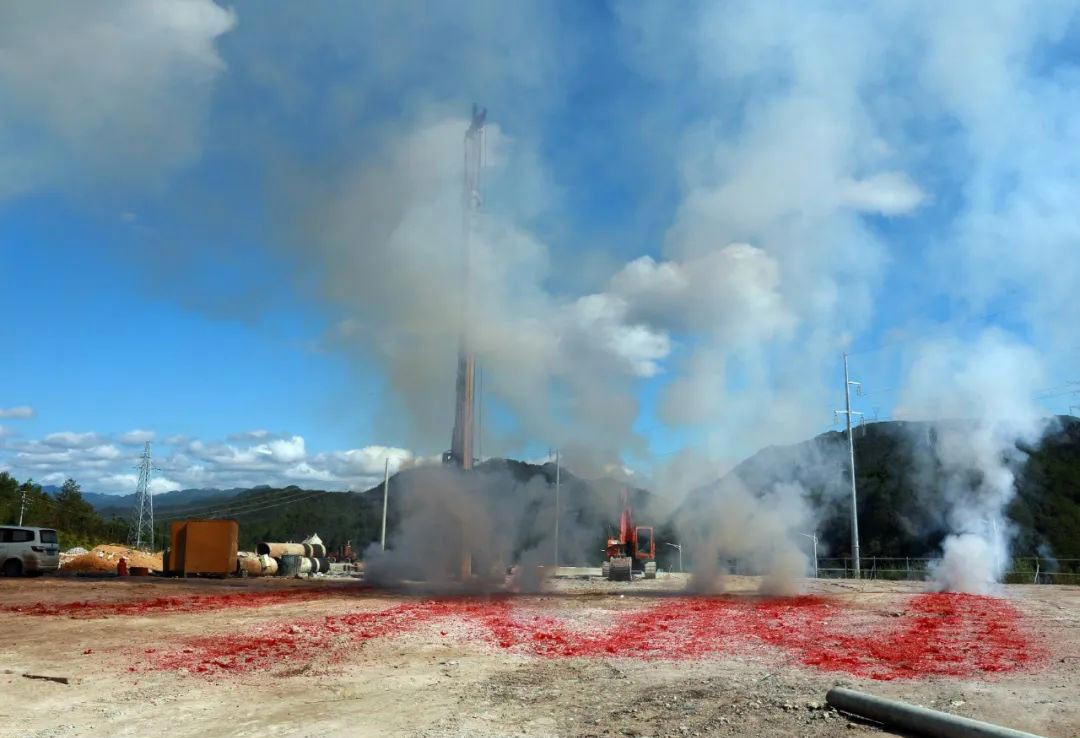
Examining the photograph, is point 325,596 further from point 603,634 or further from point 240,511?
point 240,511

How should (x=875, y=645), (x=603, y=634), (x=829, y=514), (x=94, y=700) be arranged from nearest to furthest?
1. (x=94, y=700)
2. (x=875, y=645)
3. (x=603, y=634)
4. (x=829, y=514)

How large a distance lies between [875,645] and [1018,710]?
5.98 meters

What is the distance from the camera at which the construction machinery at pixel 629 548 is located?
40750 mm

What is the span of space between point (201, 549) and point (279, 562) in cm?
687

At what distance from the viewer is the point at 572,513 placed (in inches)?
1543

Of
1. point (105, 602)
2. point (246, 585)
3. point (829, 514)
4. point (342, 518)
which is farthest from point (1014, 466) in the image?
point (342, 518)

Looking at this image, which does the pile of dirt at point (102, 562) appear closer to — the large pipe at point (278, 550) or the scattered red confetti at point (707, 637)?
the large pipe at point (278, 550)

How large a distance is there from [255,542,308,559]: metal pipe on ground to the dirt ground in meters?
21.7

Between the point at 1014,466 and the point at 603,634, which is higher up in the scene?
the point at 1014,466

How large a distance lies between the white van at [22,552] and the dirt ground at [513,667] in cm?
1121

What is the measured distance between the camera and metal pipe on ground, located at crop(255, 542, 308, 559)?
46250 mm

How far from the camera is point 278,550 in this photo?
46906 mm

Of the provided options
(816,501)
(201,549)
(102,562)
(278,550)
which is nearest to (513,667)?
(201,549)

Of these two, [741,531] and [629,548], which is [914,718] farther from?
[629,548]
